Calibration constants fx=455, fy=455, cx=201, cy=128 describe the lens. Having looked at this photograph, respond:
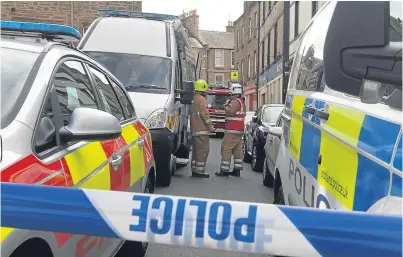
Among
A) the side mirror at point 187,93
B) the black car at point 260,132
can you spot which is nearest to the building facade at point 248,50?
the black car at point 260,132

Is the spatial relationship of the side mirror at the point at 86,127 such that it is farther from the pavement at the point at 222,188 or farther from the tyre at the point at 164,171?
the tyre at the point at 164,171

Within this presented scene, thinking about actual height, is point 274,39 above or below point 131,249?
above

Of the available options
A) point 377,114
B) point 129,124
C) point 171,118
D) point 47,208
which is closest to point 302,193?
point 377,114

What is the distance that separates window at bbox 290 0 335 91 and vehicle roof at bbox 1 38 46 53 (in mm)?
1555

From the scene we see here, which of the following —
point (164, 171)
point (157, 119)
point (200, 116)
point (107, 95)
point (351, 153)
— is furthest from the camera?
point (200, 116)

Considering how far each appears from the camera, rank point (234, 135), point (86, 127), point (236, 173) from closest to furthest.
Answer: point (86, 127) → point (236, 173) → point (234, 135)

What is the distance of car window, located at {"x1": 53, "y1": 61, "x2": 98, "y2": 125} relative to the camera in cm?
247

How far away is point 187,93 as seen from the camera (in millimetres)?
7777

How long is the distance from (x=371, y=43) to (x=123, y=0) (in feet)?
51.1

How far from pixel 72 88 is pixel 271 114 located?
24.3 ft

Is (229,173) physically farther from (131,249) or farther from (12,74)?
(12,74)

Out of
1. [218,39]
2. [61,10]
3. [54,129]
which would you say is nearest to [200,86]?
[54,129]

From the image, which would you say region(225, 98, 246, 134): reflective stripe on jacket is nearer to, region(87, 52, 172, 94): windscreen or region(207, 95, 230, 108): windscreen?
region(87, 52, 172, 94): windscreen

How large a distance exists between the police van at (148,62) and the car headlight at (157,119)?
0.01 meters
